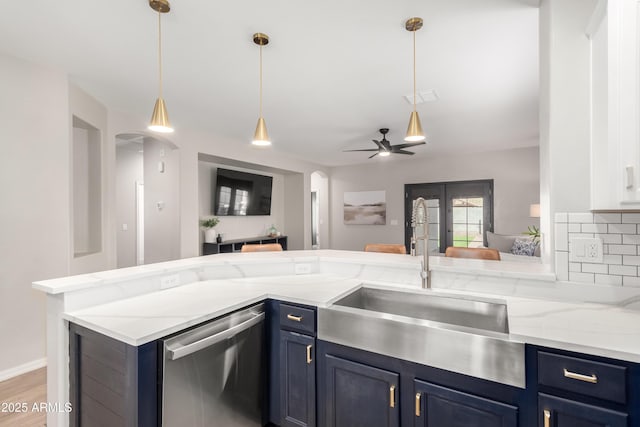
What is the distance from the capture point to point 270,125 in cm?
412

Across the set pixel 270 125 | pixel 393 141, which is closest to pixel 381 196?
pixel 393 141

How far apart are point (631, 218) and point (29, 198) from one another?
397 cm

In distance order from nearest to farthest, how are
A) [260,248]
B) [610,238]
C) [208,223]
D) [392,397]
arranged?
[392,397], [610,238], [260,248], [208,223]

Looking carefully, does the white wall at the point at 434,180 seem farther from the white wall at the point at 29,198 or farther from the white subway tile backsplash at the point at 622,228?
the white wall at the point at 29,198

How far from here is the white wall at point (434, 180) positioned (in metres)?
5.67

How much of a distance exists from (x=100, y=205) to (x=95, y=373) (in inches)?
99.3

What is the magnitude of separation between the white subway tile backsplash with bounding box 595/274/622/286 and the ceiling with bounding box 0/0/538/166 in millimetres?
1602

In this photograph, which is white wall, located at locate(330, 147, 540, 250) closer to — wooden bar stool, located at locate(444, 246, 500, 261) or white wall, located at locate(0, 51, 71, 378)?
wooden bar stool, located at locate(444, 246, 500, 261)

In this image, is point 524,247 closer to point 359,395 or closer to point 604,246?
point 604,246

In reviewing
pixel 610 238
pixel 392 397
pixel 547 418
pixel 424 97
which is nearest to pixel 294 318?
pixel 392 397

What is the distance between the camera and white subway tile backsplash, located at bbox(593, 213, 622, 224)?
139 centimetres

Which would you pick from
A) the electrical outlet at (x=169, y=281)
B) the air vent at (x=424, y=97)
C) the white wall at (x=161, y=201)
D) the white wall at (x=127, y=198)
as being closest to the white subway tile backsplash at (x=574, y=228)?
the air vent at (x=424, y=97)

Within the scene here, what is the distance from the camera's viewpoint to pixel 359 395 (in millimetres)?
1387

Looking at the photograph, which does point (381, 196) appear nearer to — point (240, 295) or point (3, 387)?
point (240, 295)
